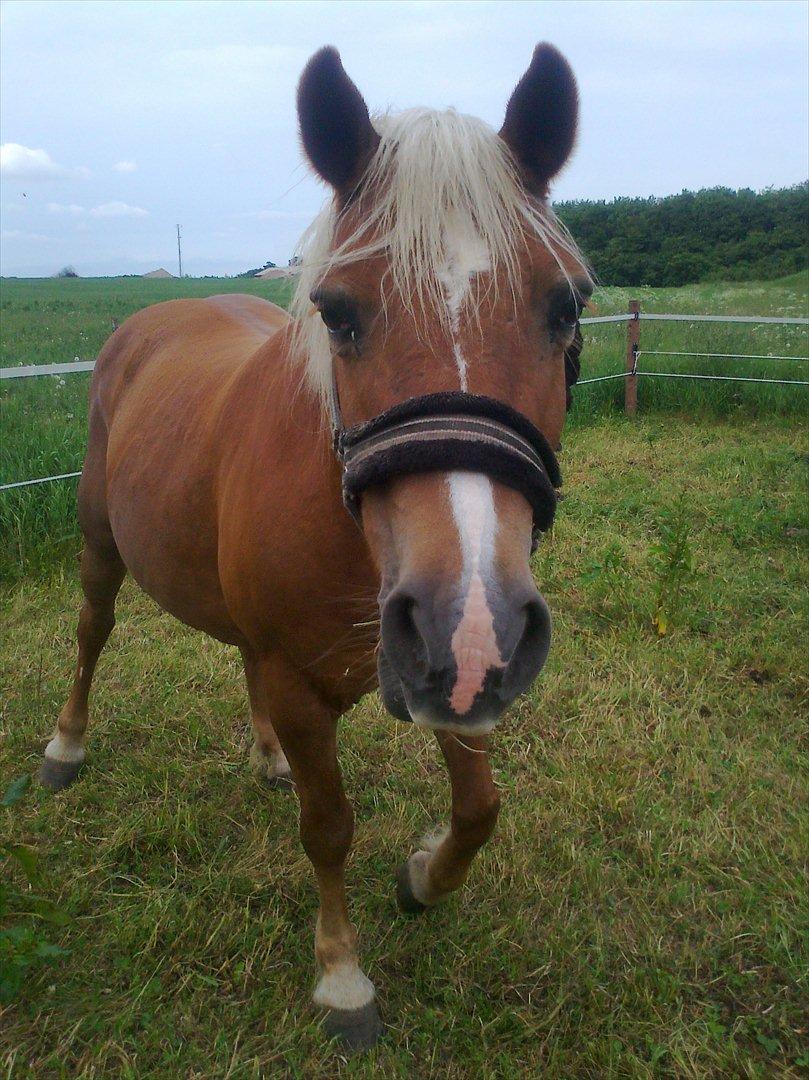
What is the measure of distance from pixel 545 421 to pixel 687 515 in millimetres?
4606

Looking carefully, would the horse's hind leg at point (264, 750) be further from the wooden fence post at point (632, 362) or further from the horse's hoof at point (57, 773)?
the wooden fence post at point (632, 362)

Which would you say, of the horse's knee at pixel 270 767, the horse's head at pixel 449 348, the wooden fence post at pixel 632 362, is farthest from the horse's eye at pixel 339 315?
the wooden fence post at pixel 632 362

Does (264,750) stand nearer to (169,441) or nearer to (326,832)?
(326,832)

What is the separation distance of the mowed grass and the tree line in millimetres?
27945

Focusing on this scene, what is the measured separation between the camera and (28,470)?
5047 mm

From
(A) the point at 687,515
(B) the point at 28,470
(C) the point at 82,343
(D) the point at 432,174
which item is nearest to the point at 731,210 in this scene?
(C) the point at 82,343

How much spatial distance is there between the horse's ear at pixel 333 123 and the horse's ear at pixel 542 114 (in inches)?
11.4

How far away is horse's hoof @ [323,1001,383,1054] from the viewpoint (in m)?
1.98

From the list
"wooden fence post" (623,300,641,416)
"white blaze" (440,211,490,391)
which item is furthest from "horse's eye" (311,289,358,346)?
"wooden fence post" (623,300,641,416)

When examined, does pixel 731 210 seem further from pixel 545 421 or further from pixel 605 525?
pixel 545 421

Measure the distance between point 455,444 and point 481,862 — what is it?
184 cm

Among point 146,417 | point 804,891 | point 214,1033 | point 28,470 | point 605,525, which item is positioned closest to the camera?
point 214,1033

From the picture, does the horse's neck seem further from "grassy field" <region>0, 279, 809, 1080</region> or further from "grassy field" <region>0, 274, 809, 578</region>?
"grassy field" <region>0, 279, 809, 1080</region>

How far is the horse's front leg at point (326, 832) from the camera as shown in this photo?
1899 mm
